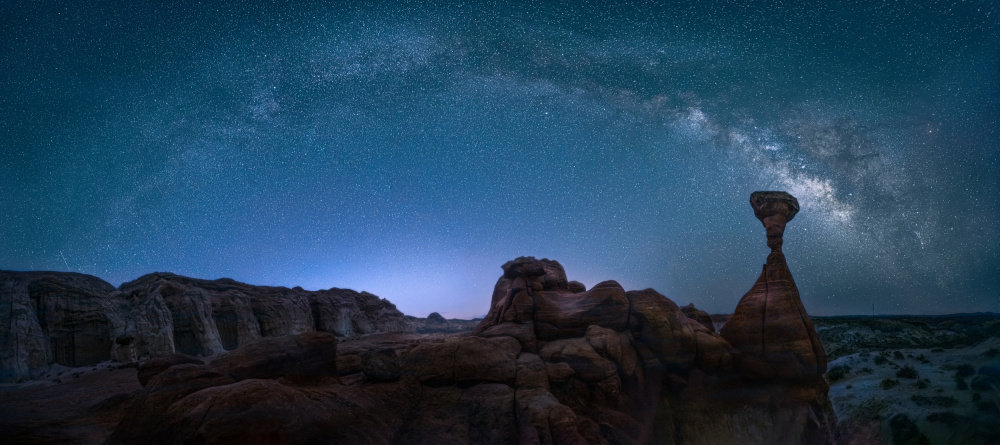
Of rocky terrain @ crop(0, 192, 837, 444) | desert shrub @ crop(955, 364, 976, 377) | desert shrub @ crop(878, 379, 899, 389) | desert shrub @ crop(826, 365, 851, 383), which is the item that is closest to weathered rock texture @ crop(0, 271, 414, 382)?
rocky terrain @ crop(0, 192, 837, 444)

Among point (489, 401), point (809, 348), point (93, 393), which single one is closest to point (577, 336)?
point (489, 401)

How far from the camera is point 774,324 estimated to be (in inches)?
722

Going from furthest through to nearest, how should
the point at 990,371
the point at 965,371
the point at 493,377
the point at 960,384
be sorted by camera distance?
the point at 965,371 < the point at 960,384 < the point at 990,371 < the point at 493,377

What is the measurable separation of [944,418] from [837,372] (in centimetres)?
1653

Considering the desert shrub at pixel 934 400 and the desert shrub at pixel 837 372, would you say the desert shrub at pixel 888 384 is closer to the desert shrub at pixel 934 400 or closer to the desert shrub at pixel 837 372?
the desert shrub at pixel 934 400

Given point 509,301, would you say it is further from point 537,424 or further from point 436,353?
point 537,424

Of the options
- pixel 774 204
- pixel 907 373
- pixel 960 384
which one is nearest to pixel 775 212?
pixel 774 204

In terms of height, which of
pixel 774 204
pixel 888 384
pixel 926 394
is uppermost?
pixel 774 204

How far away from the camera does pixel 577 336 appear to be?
20.7 m

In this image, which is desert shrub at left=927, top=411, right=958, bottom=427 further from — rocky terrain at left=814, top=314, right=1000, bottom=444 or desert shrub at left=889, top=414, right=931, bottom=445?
desert shrub at left=889, top=414, right=931, bottom=445

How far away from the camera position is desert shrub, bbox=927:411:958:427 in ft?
81.8

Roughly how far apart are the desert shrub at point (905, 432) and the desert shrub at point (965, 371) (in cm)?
832

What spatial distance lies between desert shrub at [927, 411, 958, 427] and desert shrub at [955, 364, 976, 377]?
7.97 metres

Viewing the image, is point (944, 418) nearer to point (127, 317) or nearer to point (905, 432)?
point (905, 432)
